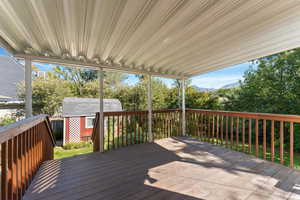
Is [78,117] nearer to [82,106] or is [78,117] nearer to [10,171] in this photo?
[82,106]

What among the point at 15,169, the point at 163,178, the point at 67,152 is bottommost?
the point at 67,152

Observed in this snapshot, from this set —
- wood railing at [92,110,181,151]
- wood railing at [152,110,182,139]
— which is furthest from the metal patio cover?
wood railing at [152,110,182,139]

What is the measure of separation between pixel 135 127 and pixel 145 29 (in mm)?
3037

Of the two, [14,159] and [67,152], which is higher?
[14,159]

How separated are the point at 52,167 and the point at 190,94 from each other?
20.9 ft

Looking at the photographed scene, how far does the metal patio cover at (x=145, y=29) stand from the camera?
1511mm

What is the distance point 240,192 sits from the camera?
1817 millimetres

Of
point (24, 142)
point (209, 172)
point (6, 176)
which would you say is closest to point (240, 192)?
point (209, 172)

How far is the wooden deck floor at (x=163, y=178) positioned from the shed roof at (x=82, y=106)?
261 inches

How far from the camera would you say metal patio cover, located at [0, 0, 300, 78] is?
1511 millimetres

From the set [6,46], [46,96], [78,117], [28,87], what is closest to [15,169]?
[28,87]

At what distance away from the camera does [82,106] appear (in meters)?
9.28

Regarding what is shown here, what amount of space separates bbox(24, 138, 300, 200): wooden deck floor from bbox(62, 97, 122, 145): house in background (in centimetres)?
669

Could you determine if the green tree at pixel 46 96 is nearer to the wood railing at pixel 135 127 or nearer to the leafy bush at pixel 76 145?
the leafy bush at pixel 76 145
